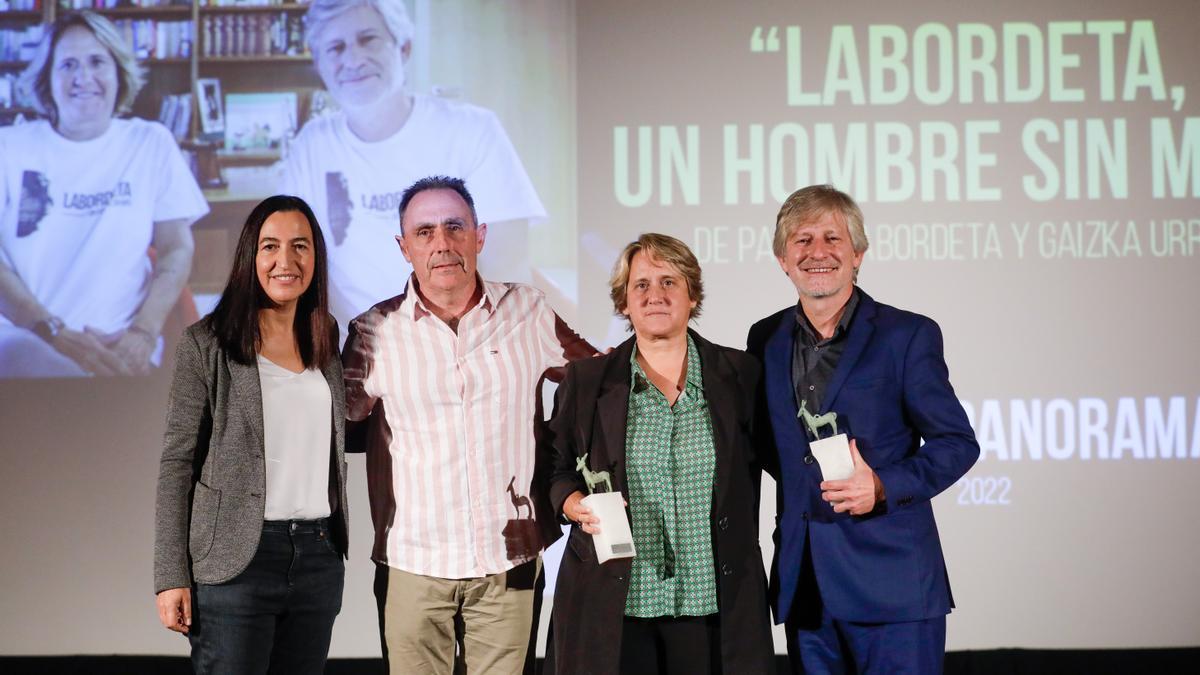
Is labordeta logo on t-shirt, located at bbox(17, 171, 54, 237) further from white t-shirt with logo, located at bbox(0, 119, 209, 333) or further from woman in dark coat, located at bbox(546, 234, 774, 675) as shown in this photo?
woman in dark coat, located at bbox(546, 234, 774, 675)

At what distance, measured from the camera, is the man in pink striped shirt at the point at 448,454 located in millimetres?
2582

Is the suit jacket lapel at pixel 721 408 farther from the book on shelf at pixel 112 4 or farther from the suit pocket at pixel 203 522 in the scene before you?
the book on shelf at pixel 112 4

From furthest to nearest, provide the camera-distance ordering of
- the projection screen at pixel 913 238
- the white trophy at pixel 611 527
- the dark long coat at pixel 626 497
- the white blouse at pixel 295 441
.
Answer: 1. the projection screen at pixel 913 238
2. the white blouse at pixel 295 441
3. the dark long coat at pixel 626 497
4. the white trophy at pixel 611 527

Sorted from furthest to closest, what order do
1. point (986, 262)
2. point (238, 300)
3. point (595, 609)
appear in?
point (986, 262) → point (238, 300) → point (595, 609)

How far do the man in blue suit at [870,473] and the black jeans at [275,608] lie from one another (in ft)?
3.28

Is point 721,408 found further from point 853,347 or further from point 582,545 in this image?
point 582,545

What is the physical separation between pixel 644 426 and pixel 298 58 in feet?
9.57

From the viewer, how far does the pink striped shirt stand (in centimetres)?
258

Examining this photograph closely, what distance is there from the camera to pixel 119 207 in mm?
4457

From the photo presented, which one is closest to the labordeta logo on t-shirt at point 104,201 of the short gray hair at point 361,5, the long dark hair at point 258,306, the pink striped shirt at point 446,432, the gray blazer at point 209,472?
A: the short gray hair at point 361,5

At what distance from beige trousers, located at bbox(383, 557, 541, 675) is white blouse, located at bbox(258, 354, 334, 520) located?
1.29 ft

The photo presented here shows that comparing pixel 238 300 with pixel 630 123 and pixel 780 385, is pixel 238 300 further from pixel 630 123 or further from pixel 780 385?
pixel 630 123

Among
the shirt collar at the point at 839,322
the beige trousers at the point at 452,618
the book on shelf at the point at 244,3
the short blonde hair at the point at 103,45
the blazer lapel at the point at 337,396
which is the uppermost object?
the book on shelf at the point at 244,3

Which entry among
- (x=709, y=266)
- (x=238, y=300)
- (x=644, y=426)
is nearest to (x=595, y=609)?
(x=644, y=426)
